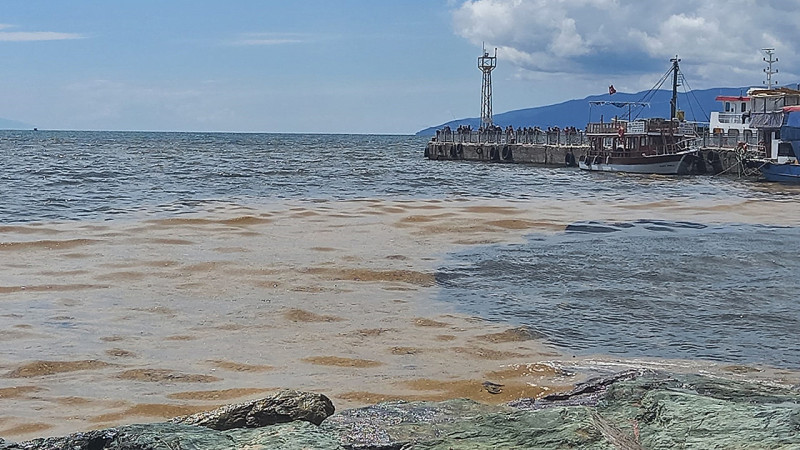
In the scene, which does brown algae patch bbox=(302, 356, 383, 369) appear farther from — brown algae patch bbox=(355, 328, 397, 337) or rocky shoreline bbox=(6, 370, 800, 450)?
rocky shoreline bbox=(6, 370, 800, 450)

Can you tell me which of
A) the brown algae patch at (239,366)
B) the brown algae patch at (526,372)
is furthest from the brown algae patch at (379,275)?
the brown algae patch at (239,366)

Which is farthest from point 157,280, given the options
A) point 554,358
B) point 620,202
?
point 620,202

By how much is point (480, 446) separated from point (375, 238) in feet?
46.2

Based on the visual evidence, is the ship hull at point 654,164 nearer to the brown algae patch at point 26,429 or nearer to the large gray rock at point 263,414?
the brown algae patch at point 26,429

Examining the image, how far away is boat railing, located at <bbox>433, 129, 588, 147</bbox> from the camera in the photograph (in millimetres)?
62656

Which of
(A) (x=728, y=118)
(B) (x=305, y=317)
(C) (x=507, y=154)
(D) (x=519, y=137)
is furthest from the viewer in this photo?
(D) (x=519, y=137)

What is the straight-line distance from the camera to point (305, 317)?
10.9 meters

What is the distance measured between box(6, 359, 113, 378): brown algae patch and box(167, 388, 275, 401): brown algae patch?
1348 mm

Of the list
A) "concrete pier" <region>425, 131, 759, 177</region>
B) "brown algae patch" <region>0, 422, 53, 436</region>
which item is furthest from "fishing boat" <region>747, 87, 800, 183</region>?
"brown algae patch" <region>0, 422, 53, 436</region>

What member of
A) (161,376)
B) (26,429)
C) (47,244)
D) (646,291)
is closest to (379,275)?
(646,291)

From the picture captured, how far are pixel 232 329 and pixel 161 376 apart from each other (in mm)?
1952

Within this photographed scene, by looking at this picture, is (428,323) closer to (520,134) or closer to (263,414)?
(263,414)

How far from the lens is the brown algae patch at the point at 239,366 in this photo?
8.52 metres

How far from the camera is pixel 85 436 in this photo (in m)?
4.41
